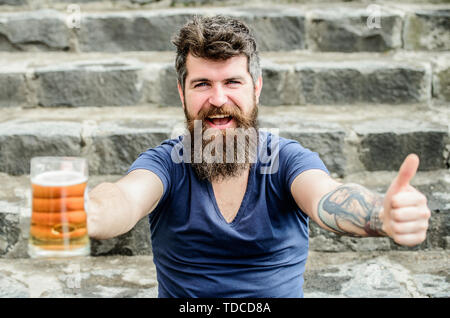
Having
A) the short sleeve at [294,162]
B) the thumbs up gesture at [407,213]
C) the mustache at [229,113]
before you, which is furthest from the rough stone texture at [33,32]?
the thumbs up gesture at [407,213]

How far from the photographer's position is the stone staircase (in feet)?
10.0

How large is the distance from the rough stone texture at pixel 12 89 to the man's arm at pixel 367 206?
2.34 m

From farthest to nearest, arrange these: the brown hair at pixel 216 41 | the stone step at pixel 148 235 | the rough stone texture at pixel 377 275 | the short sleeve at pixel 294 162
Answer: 1. the stone step at pixel 148 235
2. the rough stone texture at pixel 377 275
3. the brown hair at pixel 216 41
4. the short sleeve at pixel 294 162

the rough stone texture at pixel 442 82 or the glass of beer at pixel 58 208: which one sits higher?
the rough stone texture at pixel 442 82

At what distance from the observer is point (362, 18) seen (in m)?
3.75

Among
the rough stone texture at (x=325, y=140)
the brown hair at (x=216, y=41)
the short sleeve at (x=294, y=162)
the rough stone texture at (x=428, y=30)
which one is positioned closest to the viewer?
the short sleeve at (x=294, y=162)

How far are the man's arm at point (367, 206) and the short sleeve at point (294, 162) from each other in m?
0.03

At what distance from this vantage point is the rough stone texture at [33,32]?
376 cm

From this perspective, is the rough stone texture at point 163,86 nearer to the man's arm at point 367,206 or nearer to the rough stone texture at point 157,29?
the rough stone texture at point 157,29

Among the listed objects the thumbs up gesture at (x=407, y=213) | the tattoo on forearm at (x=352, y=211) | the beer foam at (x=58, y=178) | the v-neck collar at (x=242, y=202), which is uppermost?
the beer foam at (x=58, y=178)

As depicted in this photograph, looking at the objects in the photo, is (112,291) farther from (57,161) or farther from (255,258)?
Result: (57,161)

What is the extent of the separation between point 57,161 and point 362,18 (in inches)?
117

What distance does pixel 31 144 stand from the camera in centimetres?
307

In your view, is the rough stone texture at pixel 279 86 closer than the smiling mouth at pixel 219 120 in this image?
No
